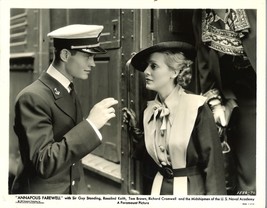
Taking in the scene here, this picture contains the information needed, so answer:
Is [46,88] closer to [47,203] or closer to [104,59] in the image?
[104,59]

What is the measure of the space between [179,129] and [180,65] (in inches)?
7.5

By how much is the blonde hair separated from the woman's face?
0.04ft

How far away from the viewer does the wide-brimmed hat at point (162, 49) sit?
1112mm

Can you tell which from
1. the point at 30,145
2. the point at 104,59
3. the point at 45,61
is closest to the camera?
the point at 30,145

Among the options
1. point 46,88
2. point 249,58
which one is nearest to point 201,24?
point 249,58

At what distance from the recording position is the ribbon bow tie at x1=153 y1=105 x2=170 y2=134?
3.70 ft

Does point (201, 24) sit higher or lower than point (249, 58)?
higher

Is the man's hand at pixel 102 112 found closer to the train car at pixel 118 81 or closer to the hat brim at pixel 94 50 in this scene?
the train car at pixel 118 81

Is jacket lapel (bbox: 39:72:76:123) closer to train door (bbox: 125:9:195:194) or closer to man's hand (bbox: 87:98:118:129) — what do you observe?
man's hand (bbox: 87:98:118:129)

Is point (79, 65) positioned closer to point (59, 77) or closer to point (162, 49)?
point (59, 77)

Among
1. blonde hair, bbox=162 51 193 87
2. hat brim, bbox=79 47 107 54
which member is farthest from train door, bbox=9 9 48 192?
blonde hair, bbox=162 51 193 87

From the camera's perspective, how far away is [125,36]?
1.19 meters

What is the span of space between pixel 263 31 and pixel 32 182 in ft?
2.82
